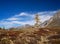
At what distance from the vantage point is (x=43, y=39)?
2781 centimetres

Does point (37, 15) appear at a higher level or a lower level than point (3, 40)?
higher

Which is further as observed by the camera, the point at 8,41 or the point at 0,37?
the point at 0,37

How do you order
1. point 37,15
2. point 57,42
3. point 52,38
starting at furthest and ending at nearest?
1. point 37,15
2. point 52,38
3. point 57,42

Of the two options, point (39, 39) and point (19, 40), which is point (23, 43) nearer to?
point (19, 40)

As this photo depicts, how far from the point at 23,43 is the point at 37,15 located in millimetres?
68250

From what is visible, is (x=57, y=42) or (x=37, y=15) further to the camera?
(x=37, y=15)

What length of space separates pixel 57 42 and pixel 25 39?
16.4 feet

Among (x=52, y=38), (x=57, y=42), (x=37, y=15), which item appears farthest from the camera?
(x=37, y=15)

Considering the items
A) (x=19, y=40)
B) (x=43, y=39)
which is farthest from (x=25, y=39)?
(x=43, y=39)

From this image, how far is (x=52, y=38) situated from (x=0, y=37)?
27.5 ft

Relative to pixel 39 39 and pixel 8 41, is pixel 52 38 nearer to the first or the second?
pixel 39 39

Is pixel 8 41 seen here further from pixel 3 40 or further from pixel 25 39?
pixel 25 39

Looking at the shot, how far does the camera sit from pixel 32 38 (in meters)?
27.5

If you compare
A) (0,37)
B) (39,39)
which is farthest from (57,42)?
(0,37)
